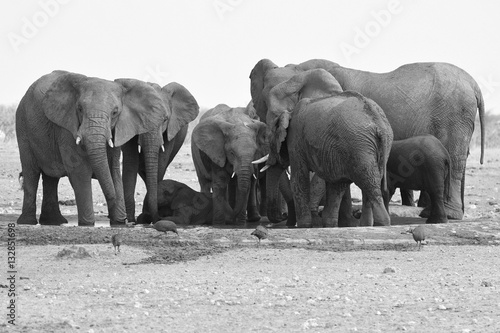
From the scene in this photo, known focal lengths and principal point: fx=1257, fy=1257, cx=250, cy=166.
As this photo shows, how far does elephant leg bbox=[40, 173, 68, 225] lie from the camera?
16391 millimetres

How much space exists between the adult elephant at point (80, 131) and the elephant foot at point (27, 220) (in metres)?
0.01

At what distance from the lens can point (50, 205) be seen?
648 inches

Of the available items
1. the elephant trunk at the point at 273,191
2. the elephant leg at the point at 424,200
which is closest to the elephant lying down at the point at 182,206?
the elephant trunk at the point at 273,191

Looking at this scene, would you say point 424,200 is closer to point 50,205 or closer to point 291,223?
point 291,223

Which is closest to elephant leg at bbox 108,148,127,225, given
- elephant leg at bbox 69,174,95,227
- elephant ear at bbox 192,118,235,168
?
elephant leg at bbox 69,174,95,227

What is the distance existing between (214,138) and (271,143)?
1801mm

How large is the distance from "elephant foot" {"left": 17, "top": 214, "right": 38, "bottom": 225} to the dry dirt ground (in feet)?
9.68

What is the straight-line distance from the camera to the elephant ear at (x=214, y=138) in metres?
16.7

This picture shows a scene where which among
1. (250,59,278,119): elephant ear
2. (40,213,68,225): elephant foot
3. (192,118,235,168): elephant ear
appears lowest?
(40,213,68,225): elephant foot

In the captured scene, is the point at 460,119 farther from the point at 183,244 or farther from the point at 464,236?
the point at 183,244

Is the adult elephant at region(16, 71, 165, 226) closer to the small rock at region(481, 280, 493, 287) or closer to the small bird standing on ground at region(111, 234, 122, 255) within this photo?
the small bird standing on ground at region(111, 234, 122, 255)

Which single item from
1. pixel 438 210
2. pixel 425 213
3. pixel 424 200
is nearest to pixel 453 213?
pixel 425 213

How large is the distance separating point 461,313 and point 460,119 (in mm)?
8169

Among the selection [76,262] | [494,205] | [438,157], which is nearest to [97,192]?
[494,205]
